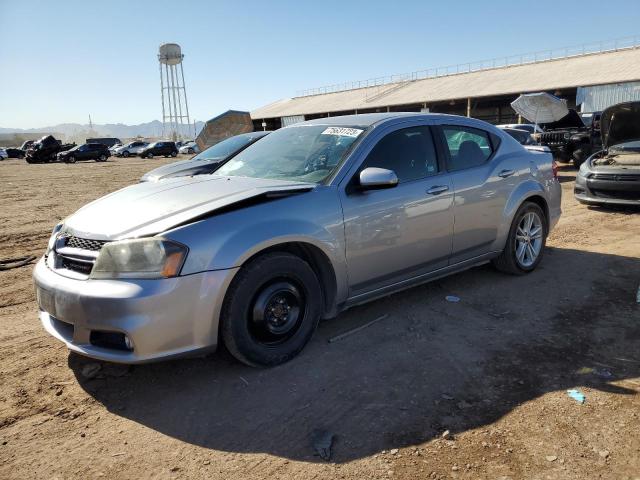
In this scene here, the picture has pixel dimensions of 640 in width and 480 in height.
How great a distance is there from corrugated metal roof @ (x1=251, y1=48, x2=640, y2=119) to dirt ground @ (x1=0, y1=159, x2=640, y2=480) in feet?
101

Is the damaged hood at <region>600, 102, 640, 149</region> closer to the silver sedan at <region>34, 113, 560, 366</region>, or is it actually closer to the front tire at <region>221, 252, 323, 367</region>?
the silver sedan at <region>34, 113, 560, 366</region>

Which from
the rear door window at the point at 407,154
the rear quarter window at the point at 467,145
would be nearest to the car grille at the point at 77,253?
the rear door window at the point at 407,154

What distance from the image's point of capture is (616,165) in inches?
327

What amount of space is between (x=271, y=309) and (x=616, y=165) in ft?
25.2

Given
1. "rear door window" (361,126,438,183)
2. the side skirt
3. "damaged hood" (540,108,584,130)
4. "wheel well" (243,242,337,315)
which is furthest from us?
"damaged hood" (540,108,584,130)

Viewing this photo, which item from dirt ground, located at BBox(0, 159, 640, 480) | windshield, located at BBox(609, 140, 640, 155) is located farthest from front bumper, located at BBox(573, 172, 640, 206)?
dirt ground, located at BBox(0, 159, 640, 480)

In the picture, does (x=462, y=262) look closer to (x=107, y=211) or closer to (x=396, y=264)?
(x=396, y=264)

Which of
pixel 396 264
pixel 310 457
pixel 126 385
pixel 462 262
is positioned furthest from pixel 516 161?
pixel 126 385

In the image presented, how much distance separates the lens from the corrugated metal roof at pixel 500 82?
31250 mm

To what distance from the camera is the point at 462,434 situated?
2.53 meters

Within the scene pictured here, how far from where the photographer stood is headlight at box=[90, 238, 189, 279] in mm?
2725

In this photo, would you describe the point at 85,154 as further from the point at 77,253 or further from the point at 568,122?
the point at 77,253

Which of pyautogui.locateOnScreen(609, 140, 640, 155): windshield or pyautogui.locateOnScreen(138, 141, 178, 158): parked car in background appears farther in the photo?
pyautogui.locateOnScreen(138, 141, 178, 158): parked car in background

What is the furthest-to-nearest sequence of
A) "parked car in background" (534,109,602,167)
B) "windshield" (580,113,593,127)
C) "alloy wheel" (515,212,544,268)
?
"windshield" (580,113,593,127) < "parked car in background" (534,109,602,167) < "alloy wheel" (515,212,544,268)
